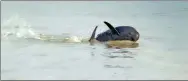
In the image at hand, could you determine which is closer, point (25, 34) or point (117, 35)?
point (117, 35)

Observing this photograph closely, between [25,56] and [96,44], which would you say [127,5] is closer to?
[96,44]

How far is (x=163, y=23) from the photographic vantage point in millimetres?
20469

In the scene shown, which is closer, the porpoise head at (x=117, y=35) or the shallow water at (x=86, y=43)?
the shallow water at (x=86, y=43)

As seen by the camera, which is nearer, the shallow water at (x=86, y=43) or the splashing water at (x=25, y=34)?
the shallow water at (x=86, y=43)

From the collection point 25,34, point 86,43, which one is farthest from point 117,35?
point 25,34

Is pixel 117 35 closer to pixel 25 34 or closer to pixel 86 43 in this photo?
pixel 86 43

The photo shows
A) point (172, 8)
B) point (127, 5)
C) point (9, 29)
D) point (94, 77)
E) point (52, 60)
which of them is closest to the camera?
point (94, 77)

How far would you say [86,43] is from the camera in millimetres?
16250

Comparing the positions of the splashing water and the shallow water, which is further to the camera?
the splashing water

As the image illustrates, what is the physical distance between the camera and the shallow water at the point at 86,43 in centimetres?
1285

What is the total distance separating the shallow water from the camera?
42.2 ft

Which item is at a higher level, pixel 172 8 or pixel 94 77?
pixel 172 8

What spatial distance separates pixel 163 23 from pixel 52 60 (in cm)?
780

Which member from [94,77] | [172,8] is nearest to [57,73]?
[94,77]
